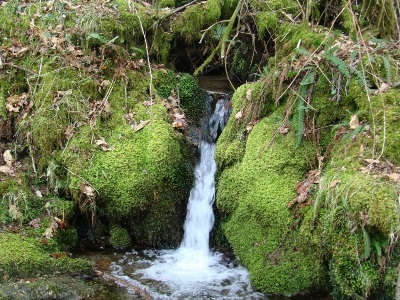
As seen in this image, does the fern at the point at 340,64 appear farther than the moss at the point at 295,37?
No

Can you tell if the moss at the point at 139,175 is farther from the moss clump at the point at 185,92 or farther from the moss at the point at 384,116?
the moss at the point at 384,116

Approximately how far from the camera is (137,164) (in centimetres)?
631

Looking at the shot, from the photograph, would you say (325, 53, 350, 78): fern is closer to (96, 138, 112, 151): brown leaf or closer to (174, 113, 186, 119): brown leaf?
(174, 113, 186, 119): brown leaf

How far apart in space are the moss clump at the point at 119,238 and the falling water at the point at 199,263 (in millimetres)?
170

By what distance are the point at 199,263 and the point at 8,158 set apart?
2.93 m

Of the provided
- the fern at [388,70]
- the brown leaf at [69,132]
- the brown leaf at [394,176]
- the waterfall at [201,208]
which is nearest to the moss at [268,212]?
the waterfall at [201,208]

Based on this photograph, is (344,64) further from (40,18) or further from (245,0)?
(40,18)

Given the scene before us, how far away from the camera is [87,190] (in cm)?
613

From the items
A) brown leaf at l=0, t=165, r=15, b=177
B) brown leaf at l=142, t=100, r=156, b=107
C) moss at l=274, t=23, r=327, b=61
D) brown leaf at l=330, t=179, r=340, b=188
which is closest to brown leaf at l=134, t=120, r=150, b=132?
brown leaf at l=142, t=100, r=156, b=107

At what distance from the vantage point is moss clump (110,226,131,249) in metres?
6.46

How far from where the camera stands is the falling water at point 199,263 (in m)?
5.45

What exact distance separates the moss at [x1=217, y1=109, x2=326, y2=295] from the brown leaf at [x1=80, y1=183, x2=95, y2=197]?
163cm

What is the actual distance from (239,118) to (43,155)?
2.73 m

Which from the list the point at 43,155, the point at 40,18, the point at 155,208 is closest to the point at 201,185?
the point at 155,208
